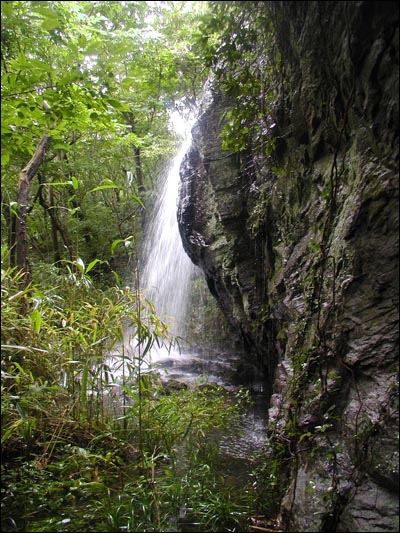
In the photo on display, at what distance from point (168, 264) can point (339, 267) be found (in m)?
7.23

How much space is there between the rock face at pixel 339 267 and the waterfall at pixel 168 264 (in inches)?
220

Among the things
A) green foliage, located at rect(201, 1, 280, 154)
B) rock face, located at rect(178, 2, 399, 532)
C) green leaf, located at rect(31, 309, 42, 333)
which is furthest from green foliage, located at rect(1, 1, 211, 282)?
green leaf, located at rect(31, 309, 42, 333)

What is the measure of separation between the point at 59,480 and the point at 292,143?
10.7 ft

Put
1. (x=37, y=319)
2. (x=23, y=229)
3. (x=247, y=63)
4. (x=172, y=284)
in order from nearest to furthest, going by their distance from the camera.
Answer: (x=37, y=319) → (x=247, y=63) → (x=23, y=229) → (x=172, y=284)

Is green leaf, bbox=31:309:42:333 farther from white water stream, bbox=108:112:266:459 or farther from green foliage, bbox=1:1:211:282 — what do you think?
green foliage, bbox=1:1:211:282

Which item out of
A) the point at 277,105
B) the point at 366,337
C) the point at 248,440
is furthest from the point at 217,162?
the point at 366,337

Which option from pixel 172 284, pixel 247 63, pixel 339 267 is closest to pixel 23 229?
pixel 247 63

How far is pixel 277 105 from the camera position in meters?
3.64

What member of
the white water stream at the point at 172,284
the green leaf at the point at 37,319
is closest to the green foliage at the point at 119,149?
the white water stream at the point at 172,284

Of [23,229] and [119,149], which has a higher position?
[119,149]

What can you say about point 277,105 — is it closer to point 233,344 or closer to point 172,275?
point 233,344

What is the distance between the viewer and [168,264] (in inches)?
382

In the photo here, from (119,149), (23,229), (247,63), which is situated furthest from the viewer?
(119,149)

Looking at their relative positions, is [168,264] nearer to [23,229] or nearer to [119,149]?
[119,149]
